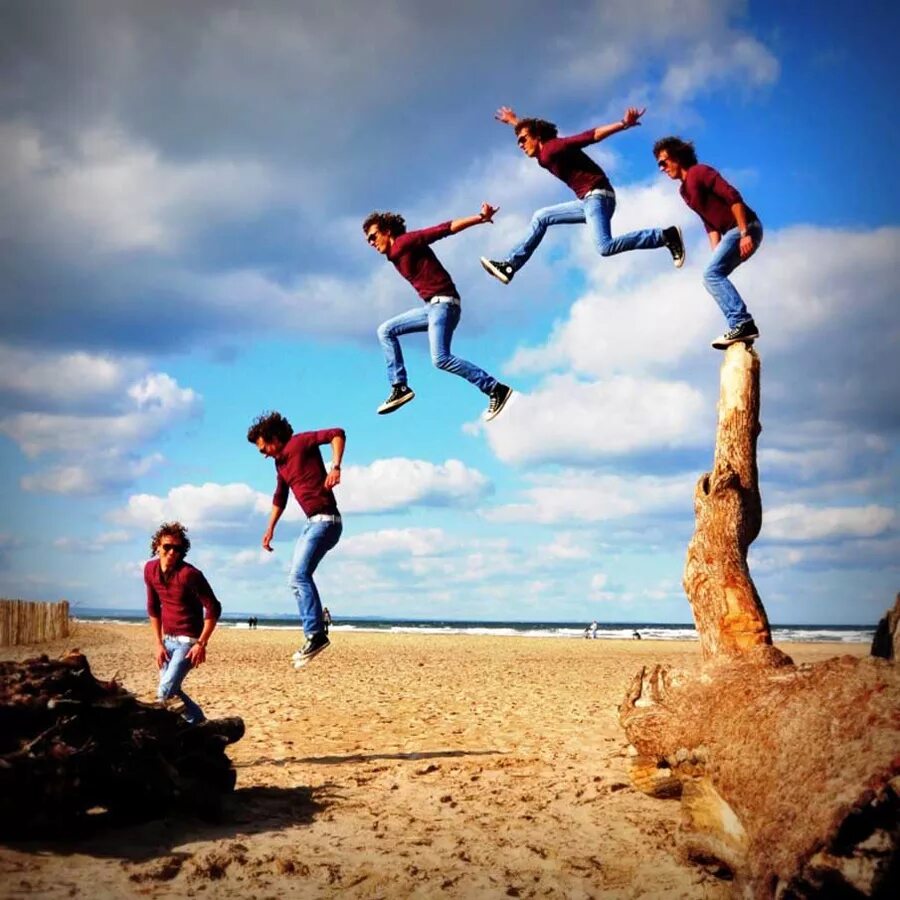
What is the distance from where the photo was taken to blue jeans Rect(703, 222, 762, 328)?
5988 mm

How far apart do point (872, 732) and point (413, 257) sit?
420 cm

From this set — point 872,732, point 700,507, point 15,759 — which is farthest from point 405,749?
point 872,732

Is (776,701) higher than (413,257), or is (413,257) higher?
(413,257)

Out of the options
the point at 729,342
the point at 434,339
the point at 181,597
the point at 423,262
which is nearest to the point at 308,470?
the point at 434,339

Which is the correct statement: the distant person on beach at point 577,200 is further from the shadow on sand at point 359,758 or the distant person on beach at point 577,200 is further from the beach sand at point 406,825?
the shadow on sand at point 359,758

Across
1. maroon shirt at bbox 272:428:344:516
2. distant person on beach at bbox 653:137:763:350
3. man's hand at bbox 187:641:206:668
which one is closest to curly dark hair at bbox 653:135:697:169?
distant person on beach at bbox 653:137:763:350

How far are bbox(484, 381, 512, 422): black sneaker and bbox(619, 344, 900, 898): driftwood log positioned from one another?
2845 mm

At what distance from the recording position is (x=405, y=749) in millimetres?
10398

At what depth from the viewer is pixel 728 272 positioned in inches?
241

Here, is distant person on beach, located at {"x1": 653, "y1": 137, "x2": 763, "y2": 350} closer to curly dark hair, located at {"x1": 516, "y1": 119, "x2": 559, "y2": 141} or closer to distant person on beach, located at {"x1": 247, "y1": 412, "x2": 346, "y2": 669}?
curly dark hair, located at {"x1": 516, "y1": 119, "x2": 559, "y2": 141}

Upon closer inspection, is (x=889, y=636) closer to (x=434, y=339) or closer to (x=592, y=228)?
(x=592, y=228)

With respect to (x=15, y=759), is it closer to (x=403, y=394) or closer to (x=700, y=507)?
(x=403, y=394)

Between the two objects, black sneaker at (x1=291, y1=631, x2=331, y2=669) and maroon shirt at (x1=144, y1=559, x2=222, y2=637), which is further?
maroon shirt at (x1=144, y1=559, x2=222, y2=637)

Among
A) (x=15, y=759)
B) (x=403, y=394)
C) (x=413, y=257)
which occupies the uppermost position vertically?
(x=413, y=257)
